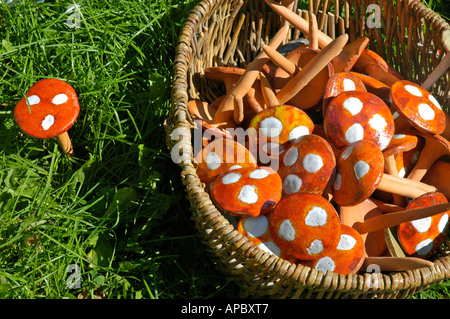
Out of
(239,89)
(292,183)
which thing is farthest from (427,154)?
(239,89)

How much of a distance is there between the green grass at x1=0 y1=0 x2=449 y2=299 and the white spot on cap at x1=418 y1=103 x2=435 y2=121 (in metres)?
0.80

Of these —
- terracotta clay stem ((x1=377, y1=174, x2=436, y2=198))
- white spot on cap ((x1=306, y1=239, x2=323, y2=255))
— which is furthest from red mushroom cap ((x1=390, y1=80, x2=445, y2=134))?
white spot on cap ((x1=306, y1=239, x2=323, y2=255))

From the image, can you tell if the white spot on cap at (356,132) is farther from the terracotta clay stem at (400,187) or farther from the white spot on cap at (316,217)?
the white spot on cap at (316,217)

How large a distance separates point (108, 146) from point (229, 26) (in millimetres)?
906

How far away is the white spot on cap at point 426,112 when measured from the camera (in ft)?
6.32

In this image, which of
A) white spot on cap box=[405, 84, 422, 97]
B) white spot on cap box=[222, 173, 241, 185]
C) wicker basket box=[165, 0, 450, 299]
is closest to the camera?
wicker basket box=[165, 0, 450, 299]

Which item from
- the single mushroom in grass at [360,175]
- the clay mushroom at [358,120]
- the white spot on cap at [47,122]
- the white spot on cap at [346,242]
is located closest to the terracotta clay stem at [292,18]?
the clay mushroom at [358,120]

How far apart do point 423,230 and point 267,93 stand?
886 millimetres

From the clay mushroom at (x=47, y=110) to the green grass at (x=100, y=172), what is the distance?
292 millimetres

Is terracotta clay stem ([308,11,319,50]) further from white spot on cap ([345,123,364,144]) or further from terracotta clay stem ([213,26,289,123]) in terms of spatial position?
white spot on cap ([345,123,364,144])

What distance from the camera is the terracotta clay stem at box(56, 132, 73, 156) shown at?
205cm
